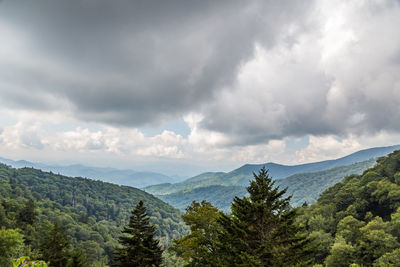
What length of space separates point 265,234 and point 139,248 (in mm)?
14745

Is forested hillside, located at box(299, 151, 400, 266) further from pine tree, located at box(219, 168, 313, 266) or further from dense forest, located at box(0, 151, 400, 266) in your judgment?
pine tree, located at box(219, 168, 313, 266)

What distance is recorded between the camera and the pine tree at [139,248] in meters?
25.0

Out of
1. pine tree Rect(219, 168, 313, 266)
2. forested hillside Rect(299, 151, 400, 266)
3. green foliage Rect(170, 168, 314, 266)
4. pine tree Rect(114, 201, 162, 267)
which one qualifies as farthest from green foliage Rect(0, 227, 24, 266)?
forested hillside Rect(299, 151, 400, 266)

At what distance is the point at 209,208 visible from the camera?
91.7 ft

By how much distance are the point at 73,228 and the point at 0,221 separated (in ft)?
249

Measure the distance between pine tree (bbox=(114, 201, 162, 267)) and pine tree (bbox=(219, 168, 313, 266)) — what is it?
10.3 metres

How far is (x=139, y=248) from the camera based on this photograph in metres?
25.5

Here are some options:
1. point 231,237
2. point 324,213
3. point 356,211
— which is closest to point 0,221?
point 231,237

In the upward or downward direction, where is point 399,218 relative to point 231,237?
downward

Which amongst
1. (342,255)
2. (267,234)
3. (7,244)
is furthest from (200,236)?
(342,255)

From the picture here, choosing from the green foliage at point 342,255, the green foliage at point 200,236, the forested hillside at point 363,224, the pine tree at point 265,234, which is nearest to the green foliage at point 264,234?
the pine tree at point 265,234

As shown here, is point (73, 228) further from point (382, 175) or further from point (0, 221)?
point (382, 175)

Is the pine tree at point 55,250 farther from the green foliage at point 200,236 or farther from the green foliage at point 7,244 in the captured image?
the green foliage at point 200,236

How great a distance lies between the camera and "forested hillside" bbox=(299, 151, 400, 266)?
40.8 meters
